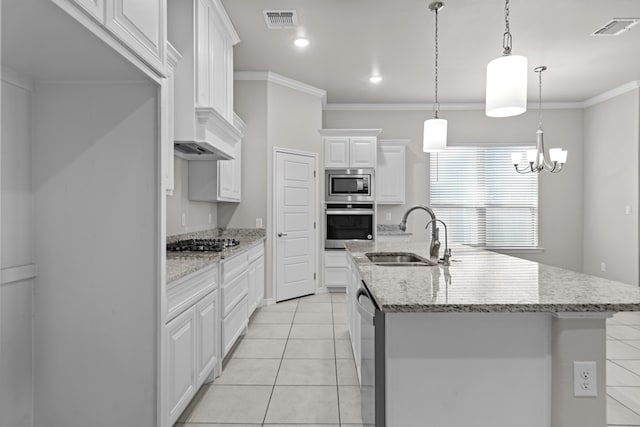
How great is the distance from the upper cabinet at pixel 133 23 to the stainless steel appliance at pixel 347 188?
397 cm

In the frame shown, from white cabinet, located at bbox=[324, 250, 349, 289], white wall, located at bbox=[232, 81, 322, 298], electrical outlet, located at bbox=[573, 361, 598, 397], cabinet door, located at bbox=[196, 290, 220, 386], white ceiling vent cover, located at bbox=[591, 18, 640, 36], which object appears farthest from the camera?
white cabinet, located at bbox=[324, 250, 349, 289]

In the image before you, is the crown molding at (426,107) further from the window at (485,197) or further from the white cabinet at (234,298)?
the white cabinet at (234,298)

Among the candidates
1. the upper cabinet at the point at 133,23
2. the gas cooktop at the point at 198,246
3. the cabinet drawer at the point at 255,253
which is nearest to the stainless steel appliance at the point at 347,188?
the cabinet drawer at the point at 255,253

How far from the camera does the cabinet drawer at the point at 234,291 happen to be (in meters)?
2.82

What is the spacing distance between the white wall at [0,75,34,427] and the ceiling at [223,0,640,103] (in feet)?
7.46

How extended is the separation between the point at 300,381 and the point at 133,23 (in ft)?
7.65

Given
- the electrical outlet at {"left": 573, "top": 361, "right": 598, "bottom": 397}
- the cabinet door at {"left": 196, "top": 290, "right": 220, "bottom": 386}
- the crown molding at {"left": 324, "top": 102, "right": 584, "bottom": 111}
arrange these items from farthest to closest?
the crown molding at {"left": 324, "top": 102, "right": 584, "bottom": 111} < the cabinet door at {"left": 196, "top": 290, "right": 220, "bottom": 386} < the electrical outlet at {"left": 573, "top": 361, "right": 598, "bottom": 397}

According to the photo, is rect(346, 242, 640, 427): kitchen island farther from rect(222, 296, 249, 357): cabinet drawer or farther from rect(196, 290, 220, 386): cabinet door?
rect(222, 296, 249, 357): cabinet drawer

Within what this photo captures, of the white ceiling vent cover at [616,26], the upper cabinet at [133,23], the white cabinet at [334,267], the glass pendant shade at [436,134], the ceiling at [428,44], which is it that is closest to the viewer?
the upper cabinet at [133,23]

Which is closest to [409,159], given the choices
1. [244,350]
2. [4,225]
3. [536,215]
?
[536,215]

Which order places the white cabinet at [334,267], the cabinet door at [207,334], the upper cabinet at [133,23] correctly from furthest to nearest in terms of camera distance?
the white cabinet at [334,267] < the cabinet door at [207,334] < the upper cabinet at [133,23]

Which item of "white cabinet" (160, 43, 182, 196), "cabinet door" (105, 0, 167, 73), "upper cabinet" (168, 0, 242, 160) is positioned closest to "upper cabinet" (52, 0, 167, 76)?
"cabinet door" (105, 0, 167, 73)

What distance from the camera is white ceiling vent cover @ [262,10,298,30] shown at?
3.44 m

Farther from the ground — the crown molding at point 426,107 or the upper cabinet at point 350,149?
the crown molding at point 426,107
